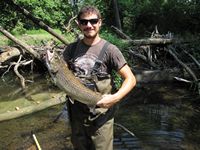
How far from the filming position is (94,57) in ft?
14.1

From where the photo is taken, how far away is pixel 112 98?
4.18 metres

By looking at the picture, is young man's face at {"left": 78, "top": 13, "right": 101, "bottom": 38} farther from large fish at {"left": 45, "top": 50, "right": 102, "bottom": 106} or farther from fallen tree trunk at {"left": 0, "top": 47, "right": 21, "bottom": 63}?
fallen tree trunk at {"left": 0, "top": 47, "right": 21, "bottom": 63}

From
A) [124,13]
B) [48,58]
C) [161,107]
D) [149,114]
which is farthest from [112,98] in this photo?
[124,13]

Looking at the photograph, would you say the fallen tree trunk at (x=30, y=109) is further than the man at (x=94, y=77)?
Yes

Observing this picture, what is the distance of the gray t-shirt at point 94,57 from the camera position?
14.0 feet

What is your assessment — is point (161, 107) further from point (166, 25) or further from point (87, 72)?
point (166, 25)

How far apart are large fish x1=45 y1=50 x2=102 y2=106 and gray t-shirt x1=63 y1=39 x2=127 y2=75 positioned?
201 mm

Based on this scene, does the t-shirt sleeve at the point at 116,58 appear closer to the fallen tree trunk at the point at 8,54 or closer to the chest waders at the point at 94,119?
the chest waders at the point at 94,119

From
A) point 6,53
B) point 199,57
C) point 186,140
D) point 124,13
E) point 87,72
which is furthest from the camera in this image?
point 124,13

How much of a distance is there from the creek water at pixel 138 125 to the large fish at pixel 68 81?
2367 millimetres

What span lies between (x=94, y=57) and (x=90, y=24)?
37 centimetres

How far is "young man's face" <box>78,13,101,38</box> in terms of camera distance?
4266mm

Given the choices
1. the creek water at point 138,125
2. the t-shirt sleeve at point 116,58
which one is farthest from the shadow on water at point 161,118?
the t-shirt sleeve at point 116,58

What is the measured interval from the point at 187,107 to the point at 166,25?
48.7 ft
